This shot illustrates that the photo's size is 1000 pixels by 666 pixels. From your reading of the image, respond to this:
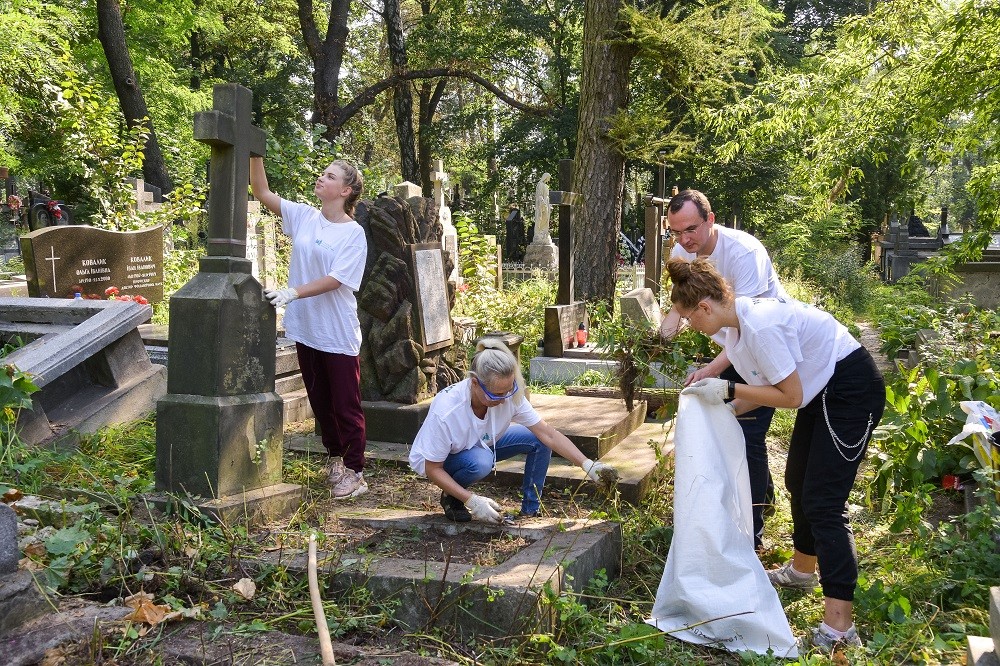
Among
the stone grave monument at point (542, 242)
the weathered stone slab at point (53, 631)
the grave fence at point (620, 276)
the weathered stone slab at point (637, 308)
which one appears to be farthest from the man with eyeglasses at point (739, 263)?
the stone grave monument at point (542, 242)

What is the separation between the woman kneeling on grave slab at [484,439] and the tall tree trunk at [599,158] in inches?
243

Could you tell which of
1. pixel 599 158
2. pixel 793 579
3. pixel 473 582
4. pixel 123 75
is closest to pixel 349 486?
pixel 473 582

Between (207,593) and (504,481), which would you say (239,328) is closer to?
(207,593)

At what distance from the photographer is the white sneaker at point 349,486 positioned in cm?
452

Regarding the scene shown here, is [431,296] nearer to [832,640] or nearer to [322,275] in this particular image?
→ [322,275]

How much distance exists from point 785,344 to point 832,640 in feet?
3.60

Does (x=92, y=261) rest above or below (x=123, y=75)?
below

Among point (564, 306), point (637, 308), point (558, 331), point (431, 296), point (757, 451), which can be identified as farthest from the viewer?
point (564, 306)

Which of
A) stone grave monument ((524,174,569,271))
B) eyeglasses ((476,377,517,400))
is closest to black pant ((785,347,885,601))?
eyeglasses ((476,377,517,400))

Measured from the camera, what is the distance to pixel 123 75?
14.8 metres

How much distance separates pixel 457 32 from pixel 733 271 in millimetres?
20485

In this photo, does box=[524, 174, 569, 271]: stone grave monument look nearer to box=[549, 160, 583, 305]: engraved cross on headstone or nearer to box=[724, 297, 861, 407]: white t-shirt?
box=[549, 160, 583, 305]: engraved cross on headstone

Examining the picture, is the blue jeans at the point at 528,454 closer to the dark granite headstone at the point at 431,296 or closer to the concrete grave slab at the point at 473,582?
the concrete grave slab at the point at 473,582

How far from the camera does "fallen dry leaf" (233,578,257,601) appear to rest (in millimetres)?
3121
